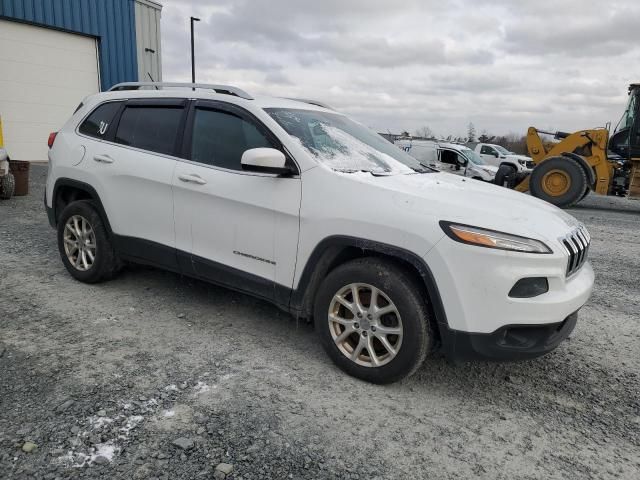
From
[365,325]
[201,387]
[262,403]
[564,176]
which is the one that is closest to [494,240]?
[365,325]

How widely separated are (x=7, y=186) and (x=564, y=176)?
12.4 metres

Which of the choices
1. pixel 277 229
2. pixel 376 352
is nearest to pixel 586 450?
pixel 376 352

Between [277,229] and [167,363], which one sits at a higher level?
[277,229]

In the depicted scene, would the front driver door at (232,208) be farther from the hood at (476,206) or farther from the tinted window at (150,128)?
the hood at (476,206)

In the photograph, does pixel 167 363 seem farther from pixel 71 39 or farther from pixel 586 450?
pixel 71 39

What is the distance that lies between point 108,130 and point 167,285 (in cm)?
150

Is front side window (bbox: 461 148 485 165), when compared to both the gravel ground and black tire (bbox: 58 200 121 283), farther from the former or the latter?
black tire (bbox: 58 200 121 283)

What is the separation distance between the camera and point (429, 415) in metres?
2.72

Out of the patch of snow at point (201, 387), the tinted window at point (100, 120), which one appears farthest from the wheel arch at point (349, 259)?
the tinted window at point (100, 120)

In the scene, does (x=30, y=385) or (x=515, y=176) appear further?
(x=515, y=176)

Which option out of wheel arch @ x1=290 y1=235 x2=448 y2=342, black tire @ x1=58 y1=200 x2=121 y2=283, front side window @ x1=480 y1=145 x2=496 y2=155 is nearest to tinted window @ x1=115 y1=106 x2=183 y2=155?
black tire @ x1=58 y1=200 x2=121 y2=283

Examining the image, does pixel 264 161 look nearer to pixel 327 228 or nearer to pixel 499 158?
pixel 327 228

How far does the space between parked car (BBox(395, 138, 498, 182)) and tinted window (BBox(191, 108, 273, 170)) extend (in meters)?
13.1

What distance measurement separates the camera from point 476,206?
2.79 meters
